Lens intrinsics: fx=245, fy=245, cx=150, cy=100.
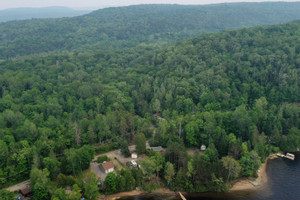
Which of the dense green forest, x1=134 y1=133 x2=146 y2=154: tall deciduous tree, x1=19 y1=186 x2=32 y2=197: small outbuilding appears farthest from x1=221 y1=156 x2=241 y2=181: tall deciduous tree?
the dense green forest

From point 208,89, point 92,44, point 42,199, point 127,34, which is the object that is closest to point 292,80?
point 208,89

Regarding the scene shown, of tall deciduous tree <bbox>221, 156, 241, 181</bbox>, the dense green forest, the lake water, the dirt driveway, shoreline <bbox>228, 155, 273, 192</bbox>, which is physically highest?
the dense green forest

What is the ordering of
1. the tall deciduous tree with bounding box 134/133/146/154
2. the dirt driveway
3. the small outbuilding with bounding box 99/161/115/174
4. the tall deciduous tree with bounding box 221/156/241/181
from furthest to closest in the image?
the tall deciduous tree with bounding box 134/133/146/154 → the small outbuilding with bounding box 99/161/115/174 → the tall deciduous tree with bounding box 221/156/241/181 → the dirt driveway

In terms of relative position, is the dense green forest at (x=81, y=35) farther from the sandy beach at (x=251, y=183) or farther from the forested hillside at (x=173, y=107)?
the sandy beach at (x=251, y=183)

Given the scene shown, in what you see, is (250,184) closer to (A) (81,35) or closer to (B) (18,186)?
(B) (18,186)

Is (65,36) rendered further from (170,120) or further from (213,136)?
(213,136)

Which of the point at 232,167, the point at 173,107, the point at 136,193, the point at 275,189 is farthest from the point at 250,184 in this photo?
the point at 173,107

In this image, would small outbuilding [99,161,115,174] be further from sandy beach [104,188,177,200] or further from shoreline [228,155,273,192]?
shoreline [228,155,273,192]
